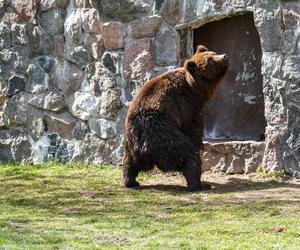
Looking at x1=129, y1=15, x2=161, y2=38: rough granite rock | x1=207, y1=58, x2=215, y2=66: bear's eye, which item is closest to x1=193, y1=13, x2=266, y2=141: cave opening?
x1=129, y1=15, x2=161, y2=38: rough granite rock

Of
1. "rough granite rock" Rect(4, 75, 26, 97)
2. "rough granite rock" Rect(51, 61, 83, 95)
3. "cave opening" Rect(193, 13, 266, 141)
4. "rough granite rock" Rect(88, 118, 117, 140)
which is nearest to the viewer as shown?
"cave opening" Rect(193, 13, 266, 141)

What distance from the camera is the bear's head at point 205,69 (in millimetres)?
8617

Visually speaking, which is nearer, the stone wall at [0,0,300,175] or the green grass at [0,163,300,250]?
the green grass at [0,163,300,250]

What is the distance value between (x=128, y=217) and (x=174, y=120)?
1828mm

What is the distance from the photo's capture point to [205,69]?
8656 millimetres

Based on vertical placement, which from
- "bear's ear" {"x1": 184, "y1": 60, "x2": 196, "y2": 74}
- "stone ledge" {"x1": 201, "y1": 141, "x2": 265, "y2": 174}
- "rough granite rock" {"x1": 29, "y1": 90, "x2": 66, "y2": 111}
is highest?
"bear's ear" {"x1": 184, "y1": 60, "x2": 196, "y2": 74}

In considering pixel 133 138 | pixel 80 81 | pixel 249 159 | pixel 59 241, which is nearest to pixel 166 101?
pixel 133 138

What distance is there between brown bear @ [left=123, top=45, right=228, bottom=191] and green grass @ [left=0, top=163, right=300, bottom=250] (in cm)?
31

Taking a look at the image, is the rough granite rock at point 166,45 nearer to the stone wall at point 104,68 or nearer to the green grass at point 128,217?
the stone wall at point 104,68

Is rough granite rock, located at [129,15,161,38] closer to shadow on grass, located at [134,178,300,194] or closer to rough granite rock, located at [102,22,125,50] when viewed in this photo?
rough granite rock, located at [102,22,125,50]

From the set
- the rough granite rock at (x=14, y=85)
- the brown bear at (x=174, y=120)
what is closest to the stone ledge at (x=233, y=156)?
the brown bear at (x=174, y=120)

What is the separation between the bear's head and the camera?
862cm

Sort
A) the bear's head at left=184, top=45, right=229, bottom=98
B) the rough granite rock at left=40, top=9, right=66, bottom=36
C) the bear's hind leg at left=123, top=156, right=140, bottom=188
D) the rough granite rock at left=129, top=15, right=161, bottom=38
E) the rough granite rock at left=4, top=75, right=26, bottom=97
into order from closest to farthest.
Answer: the bear's head at left=184, top=45, right=229, bottom=98 < the bear's hind leg at left=123, top=156, right=140, bottom=188 < the rough granite rock at left=129, top=15, right=161, bottom=38 < the rough granite rock at left=40, top=9, right=66, bottom=36 < the rough granite rock at left=4, top=75, right=26, bottom=97

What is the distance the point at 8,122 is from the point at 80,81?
133 centimetres
